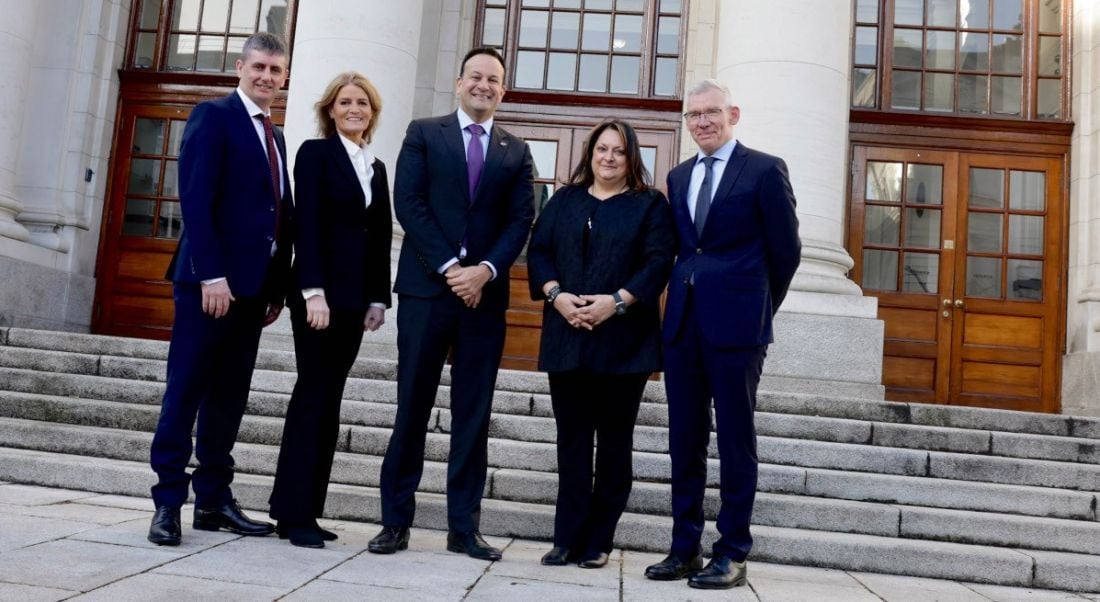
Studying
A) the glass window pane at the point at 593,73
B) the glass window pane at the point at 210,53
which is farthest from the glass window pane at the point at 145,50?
the glass window pane at the point at 593,73

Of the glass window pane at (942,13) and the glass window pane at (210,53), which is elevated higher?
the glass window pane at (942,13)

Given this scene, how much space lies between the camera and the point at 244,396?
4281 millimetres

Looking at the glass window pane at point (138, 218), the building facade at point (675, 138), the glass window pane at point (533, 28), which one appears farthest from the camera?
the glass window pane at point (138, 218)

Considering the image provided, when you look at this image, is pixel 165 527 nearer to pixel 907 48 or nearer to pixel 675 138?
pixel 675 138

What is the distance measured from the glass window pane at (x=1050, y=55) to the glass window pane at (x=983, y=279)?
2.12m

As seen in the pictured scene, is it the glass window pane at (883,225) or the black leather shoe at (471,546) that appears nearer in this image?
the black leather shoe at (471,546)

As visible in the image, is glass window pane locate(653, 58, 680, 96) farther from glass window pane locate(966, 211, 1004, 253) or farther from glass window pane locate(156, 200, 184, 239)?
glass window pane locate(156, 200, 184, 239)

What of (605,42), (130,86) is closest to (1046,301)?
(605,42)

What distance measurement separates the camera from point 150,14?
10758 mm

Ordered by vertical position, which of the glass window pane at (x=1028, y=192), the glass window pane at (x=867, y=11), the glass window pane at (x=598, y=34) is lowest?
the glass window pane at (x=1028, y=192)

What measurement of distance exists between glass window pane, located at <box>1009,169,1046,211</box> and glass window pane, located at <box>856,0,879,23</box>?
2.17 metres

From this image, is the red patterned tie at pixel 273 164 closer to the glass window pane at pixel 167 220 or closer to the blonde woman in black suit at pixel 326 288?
the blonde woman in black suit at pixel 326 288

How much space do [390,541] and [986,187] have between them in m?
8.09

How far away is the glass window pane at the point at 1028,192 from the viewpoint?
973 centimetres
